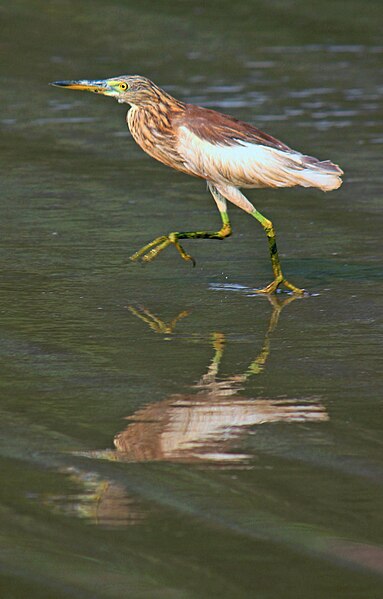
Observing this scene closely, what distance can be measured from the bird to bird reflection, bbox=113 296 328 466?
1.99m

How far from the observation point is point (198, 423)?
19.7 ft

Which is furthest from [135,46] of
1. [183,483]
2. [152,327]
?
[183,483]

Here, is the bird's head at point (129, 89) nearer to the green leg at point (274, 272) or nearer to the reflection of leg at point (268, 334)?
the green leg at point (274, 272)

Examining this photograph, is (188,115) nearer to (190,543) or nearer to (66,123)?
(190,543)

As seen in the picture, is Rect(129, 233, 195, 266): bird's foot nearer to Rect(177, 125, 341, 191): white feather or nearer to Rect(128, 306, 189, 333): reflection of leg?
Rect(177, 125, 341, 191): white feather

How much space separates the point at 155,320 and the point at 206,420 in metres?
1.95

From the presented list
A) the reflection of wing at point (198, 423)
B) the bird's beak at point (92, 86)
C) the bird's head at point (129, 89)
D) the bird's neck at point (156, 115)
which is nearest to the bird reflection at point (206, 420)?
Result: the reflection of wing at point (198, 423)

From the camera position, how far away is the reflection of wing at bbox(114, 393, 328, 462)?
5617 mm

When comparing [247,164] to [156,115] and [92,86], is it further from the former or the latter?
[92,86]

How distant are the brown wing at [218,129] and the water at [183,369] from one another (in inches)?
38.3

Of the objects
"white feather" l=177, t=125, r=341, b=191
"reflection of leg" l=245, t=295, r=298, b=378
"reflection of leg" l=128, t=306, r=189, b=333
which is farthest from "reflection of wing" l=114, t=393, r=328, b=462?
"white feather" l=177, t=125, r=341, b=191

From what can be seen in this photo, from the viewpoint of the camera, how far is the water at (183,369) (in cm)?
462

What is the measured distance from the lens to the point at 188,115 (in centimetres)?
865

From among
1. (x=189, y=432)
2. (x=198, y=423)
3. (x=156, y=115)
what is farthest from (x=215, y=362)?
(x=156, y=115)
